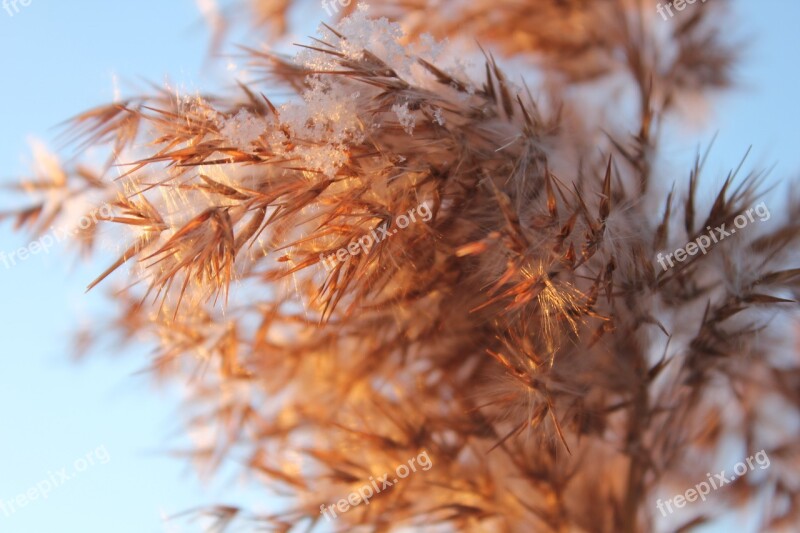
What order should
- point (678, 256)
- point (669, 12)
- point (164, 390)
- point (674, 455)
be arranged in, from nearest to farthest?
point (678, 256)
point (674, 455)
point (669, 12)
point (164, 390)

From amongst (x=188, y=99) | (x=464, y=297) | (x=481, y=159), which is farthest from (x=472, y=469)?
(x=188, y=99)

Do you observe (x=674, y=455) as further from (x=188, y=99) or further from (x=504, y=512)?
(x=188, y=99)

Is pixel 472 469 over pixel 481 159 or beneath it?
beneath

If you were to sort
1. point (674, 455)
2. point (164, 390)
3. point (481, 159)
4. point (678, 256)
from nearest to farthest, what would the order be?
point (481, 159)
point (678, 256)
point (674, 455)
point (164, 390)

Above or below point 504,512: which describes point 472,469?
above

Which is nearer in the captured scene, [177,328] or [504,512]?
[504,512]

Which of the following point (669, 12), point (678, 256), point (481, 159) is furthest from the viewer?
point (669, 12)

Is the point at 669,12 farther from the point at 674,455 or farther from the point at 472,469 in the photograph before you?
the point at 472,469

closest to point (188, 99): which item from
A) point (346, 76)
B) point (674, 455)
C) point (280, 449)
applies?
point (346, 76)

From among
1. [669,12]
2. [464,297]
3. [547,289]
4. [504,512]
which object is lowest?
[504,512]
